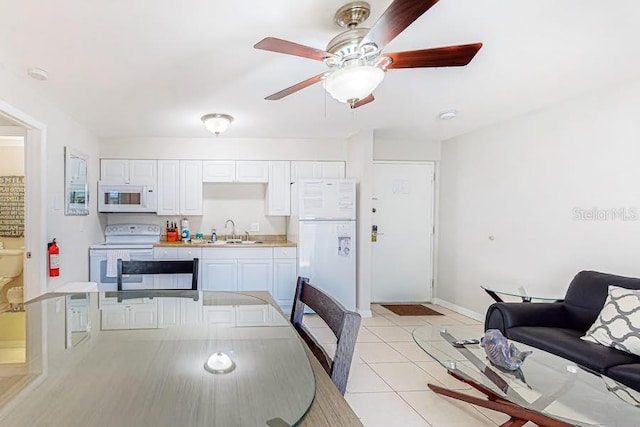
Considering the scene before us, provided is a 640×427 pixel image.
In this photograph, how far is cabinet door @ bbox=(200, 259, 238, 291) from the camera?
4.35 metres

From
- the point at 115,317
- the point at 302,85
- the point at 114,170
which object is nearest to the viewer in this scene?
the point at 115,317

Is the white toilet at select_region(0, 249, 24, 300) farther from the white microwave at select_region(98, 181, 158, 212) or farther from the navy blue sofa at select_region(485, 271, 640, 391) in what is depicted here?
the navy blue sofa at select_region(485, 271, 640, 391)

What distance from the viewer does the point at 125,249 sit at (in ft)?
14.2

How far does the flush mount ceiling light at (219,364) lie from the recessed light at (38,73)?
258cm

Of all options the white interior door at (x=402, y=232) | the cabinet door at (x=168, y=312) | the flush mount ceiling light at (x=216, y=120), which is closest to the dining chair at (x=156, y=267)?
the cabinet door at (x=168, y=312)

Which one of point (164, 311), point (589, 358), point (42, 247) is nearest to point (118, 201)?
point (42, 247)

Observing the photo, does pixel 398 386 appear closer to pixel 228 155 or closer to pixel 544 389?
pixel 544 389

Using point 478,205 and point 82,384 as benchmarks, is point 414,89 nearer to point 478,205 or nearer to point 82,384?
point 478,205

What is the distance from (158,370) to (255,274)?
341 cm

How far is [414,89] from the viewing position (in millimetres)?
2979

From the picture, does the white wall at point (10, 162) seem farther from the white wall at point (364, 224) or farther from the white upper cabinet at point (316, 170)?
the white wall at point (364, 224)

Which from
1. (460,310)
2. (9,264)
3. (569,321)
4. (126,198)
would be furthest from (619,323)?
(9,264)

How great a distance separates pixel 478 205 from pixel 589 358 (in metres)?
2.45

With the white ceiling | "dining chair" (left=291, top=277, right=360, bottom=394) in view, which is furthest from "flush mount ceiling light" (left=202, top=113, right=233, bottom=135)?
"dining chair" (left=291, top=277, right=360, bottom=394)
